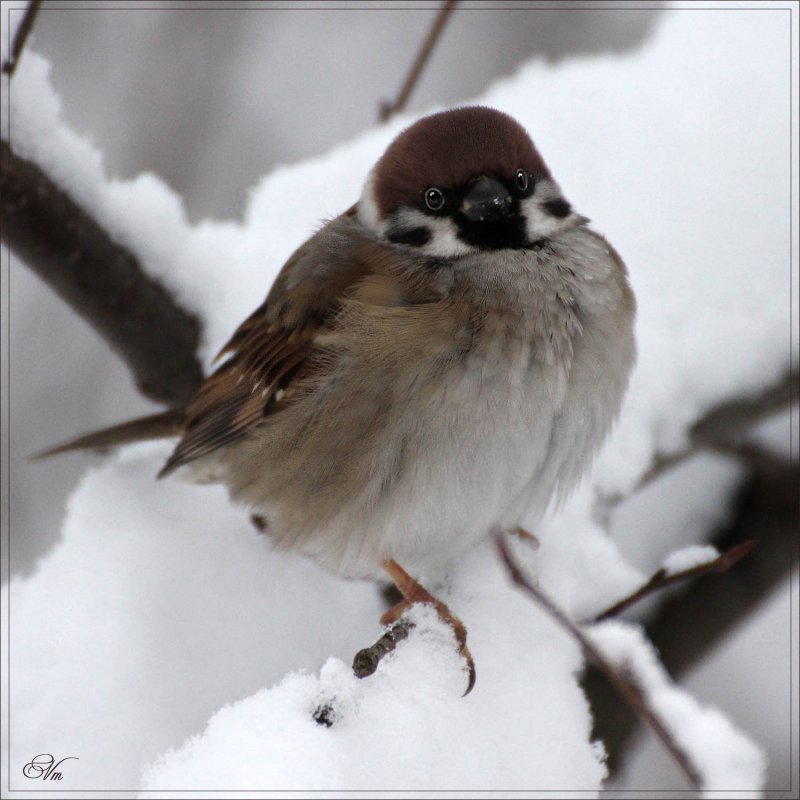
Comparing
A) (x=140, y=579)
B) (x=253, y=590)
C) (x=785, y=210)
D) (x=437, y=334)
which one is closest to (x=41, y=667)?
(x=140, y=579)

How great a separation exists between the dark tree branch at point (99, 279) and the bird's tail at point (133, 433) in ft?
0.33

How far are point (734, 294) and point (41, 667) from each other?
186 centimetres

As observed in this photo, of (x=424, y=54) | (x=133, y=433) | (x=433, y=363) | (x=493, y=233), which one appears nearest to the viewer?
(x=433, y=363)

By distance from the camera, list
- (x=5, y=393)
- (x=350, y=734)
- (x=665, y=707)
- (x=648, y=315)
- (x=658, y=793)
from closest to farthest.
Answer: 1. (x=665, y=707)
2. (x=350, y=734)
3. (x=648, y=315)
4. (x=658, y=793)
5. (x=5, y=393)

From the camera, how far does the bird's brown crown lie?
1.99 meters

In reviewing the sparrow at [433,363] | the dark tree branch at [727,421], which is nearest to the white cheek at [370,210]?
the sparrow at [433,363]

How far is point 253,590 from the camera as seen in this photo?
2168 mm

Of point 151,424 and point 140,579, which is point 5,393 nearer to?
point 151,424

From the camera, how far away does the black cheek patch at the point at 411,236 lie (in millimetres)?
2031

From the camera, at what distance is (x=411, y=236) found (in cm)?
205

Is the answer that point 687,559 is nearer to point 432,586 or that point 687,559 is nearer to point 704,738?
point 704,738

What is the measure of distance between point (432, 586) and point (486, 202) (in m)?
0.84

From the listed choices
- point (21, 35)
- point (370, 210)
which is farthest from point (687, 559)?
point (21, 35)

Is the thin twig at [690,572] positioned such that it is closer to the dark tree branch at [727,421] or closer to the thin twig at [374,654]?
the thin twig at [374,654]
